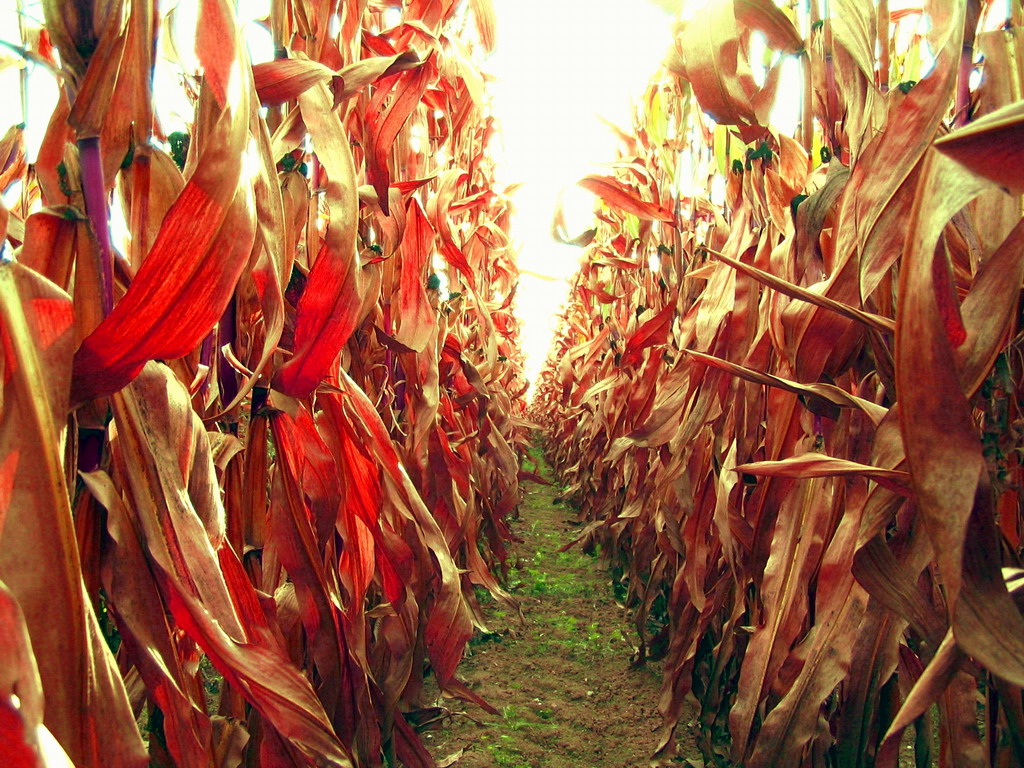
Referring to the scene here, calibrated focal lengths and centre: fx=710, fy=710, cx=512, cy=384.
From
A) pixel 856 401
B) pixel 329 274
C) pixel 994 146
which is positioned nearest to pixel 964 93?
pixel 856 401

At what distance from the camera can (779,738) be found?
2.26 feet

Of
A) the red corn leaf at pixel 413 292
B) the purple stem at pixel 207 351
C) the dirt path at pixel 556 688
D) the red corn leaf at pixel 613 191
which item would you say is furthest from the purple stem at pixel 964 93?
the dirt path at pixel 556 688

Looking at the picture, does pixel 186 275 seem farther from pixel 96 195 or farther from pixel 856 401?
pixel 856 401

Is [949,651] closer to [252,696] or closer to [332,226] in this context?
[252,696]

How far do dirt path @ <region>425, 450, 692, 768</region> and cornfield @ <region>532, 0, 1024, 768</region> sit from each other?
15cm

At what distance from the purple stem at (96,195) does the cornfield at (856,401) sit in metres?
0.43

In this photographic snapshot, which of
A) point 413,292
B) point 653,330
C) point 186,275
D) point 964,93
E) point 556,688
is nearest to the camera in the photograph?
point 186,275

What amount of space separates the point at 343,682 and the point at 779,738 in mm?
444

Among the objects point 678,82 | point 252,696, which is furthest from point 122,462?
point 678,82

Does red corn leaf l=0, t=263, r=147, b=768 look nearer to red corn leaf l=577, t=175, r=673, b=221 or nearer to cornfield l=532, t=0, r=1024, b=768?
cornfield l=532, t=0, r=1024, b=768

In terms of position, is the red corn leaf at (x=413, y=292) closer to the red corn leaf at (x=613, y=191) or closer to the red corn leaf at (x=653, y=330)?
the red corn leaf at (x=613, y=191)

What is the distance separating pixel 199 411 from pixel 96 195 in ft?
1.04

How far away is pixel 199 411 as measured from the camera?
27.7 inches

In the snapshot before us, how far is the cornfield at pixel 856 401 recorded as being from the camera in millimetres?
338
